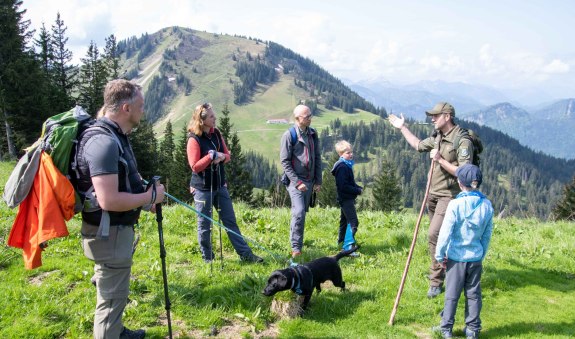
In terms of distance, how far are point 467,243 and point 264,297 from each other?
3.17 m

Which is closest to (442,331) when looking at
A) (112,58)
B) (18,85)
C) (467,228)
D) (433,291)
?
(433,291)

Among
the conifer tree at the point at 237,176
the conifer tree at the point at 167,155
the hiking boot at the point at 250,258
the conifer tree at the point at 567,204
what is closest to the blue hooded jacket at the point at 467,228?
the hiking boot at the point at 250,258

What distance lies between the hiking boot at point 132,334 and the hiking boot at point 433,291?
15.6ft

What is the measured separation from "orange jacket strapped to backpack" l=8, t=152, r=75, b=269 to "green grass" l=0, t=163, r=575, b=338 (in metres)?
1.86

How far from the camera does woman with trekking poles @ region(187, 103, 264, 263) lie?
272 inches

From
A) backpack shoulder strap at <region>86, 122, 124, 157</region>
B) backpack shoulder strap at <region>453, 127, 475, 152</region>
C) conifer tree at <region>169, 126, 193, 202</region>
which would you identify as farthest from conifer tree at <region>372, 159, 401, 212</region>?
backpack shoulder strap at <region>86, 122, 124, 157</region>

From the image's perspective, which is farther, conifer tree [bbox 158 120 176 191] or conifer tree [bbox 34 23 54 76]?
conifer tree [bbox 158 120 176 191]

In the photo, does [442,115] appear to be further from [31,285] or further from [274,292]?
[31,285]

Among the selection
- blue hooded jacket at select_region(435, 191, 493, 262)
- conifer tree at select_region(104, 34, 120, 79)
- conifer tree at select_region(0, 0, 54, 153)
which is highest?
conifer tree at select_region(104, 34, 120, 79)

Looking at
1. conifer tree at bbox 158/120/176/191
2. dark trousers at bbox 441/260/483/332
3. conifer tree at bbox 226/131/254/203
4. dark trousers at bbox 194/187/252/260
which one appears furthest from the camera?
conifer tree at bbox 158/120/176/191

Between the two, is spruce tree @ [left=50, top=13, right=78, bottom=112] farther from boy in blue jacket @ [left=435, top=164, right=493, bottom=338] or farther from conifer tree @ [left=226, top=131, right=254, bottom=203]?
boy in blue jacket @ [left=435, top=164, right=493, bottom=338]

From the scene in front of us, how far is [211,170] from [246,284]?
85.1 inches

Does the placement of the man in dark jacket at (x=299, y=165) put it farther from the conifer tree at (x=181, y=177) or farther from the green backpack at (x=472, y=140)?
the conifer tree at (x=181, y=177)

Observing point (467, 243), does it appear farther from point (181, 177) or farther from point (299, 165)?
point (181, 177)
